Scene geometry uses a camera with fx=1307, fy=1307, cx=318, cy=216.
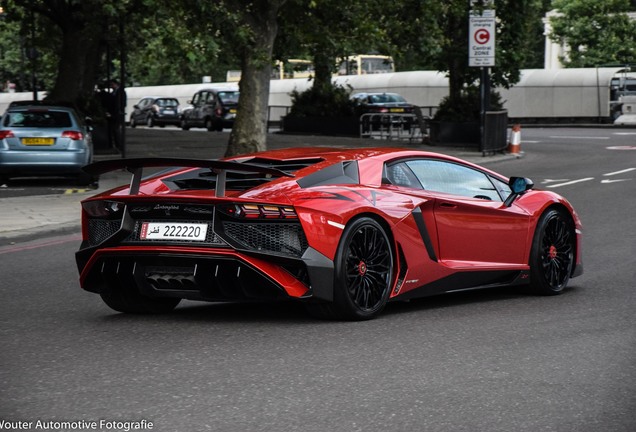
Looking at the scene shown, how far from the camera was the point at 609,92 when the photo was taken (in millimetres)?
52969

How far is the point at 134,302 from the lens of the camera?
29.1 ft

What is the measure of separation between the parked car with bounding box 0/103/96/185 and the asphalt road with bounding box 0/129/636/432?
1227 cm

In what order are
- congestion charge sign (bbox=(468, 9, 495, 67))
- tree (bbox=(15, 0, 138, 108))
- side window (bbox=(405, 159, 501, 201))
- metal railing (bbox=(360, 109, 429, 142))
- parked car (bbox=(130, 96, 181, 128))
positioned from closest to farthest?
1. side window (bbox=(405, 159, 501, 201))
2. congestion charge sign (bbox=(468, 9, 495, 67))
3. tree (bbox=(15, 0, 138, 108))
4. metal railing (bbox=(360, 109, 429, 142))
5. parked car (bbox=(130, 96, 181, 128))

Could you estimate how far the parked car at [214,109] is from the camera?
5069 cm

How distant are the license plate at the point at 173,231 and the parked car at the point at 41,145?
14617 millimetres

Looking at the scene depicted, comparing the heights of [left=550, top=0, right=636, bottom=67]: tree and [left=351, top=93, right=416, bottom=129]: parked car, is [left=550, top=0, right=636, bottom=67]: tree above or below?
above

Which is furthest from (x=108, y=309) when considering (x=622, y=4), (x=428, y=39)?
(x=622, y=4)

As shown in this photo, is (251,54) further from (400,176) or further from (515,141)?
(400,176)

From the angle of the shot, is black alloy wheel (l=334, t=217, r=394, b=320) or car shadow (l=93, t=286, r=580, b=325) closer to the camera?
black alloy wheel (l=334, t=217, r=394, b=320)

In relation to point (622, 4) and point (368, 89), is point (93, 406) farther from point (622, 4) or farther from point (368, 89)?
point (622, 4)

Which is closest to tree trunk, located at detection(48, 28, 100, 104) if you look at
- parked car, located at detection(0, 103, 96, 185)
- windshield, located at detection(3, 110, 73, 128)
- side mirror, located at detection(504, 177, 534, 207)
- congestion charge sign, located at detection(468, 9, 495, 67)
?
congestion charge sign, located at detection(468, 9, 495, 67)

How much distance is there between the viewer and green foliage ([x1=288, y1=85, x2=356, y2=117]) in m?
44.1

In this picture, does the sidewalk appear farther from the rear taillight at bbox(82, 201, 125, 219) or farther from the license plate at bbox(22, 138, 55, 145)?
the rear taillight at bbox(82, 201, 125, 219)

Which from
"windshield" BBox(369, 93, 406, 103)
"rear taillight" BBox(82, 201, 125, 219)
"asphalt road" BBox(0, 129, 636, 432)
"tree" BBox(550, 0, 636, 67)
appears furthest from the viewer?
"tree" BBox(550, 0, 636, 67)
